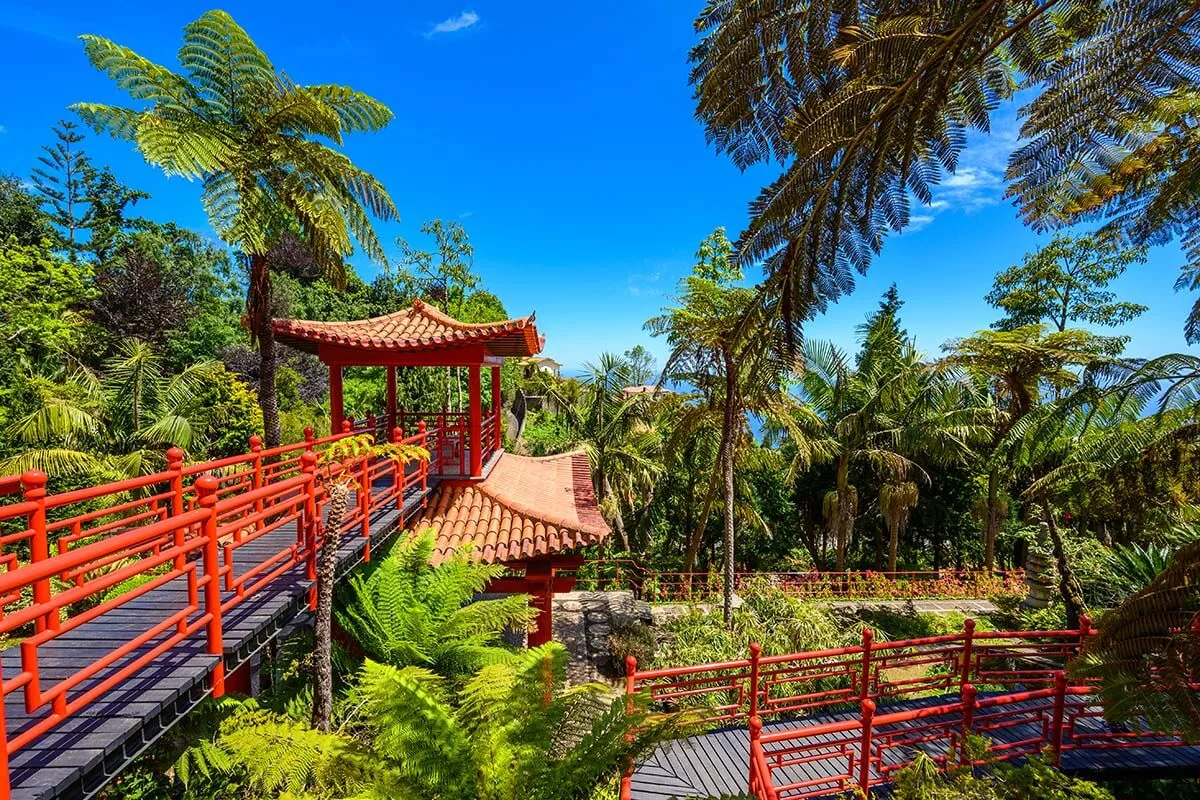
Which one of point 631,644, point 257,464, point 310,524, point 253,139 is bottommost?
point 631,644

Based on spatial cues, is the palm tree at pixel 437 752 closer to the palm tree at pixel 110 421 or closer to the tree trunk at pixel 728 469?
the tree trunk at pixel 728 469

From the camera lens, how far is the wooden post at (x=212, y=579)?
9.72ft

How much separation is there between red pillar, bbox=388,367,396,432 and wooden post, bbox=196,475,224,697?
Answer: 5.47 metres

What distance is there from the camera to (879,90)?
99.0 inches

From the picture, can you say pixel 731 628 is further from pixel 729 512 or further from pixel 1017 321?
pixel 1017 321

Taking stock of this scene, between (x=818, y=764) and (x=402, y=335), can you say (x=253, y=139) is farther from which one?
(x=818, y=764)

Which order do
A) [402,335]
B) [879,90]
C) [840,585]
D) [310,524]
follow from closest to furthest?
[879,90]
[310,524]
[402,335]
[840,585]

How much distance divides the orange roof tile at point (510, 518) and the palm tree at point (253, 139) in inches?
148

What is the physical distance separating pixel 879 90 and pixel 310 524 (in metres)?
4.97

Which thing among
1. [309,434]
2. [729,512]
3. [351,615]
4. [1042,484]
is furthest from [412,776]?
[1042,484]

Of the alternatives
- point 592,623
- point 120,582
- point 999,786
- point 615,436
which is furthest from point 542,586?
point 615,436

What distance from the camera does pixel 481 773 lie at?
346cm

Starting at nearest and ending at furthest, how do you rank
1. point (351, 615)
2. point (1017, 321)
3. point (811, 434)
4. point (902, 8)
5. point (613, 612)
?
point (902, 8) → point (351, 615) → point (613, 612) → point (811, 434) → point (1017, 321)

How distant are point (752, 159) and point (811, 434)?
12720mm
